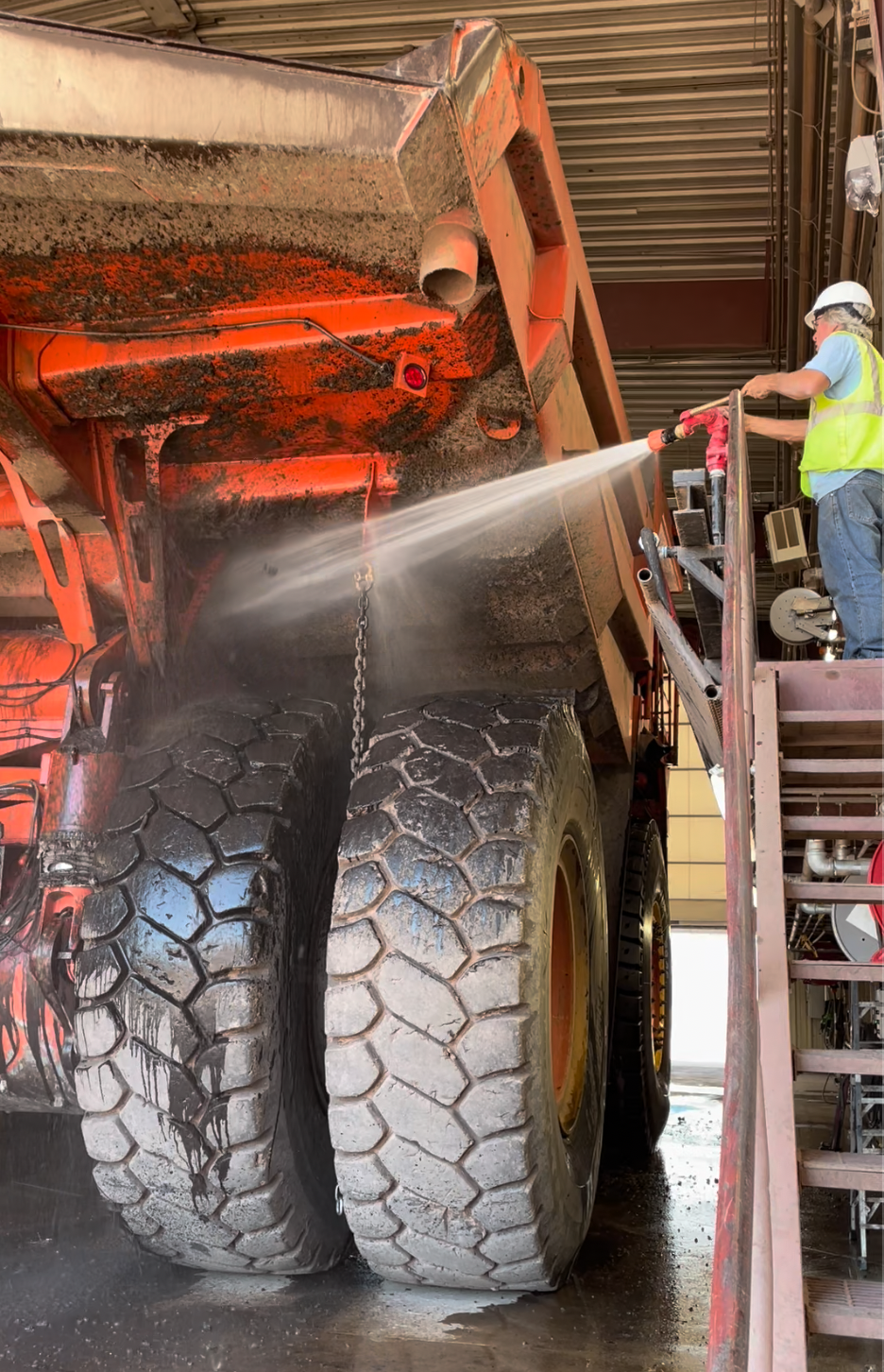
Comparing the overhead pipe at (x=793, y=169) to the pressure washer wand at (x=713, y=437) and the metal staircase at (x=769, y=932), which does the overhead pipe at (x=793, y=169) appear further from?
the metal staircase at (x=769, y=932)

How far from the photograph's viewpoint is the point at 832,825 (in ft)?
9.97

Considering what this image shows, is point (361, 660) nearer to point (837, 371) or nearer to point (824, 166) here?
point (837, 371)

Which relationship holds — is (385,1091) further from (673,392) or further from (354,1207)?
(673,392)

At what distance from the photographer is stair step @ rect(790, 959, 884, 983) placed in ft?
8.36

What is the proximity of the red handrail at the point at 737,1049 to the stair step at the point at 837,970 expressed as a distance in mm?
594

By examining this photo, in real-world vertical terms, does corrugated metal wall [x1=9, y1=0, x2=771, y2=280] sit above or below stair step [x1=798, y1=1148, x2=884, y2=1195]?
above

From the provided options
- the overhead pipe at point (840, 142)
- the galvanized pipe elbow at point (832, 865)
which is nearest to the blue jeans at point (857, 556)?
the galvanized pipe elbow at point (832, 865)

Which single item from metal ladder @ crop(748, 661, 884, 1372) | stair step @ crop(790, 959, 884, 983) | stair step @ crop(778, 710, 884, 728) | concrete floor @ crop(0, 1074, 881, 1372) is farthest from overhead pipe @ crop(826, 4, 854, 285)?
concrete floor @ crop(0, 1074, 881, 1372)

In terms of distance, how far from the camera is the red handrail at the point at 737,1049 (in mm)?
1443

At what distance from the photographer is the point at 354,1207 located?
8.86 ft

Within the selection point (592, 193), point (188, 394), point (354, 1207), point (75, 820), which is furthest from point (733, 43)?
point (354, 1207)

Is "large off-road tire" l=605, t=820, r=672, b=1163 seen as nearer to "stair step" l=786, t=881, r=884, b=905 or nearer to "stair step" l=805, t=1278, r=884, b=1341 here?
"stair step" l=786, t=881, r=884, b=905

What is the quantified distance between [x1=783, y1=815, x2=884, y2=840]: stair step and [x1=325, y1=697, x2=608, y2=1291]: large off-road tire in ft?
1.95

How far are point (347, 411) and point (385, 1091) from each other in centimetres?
149
